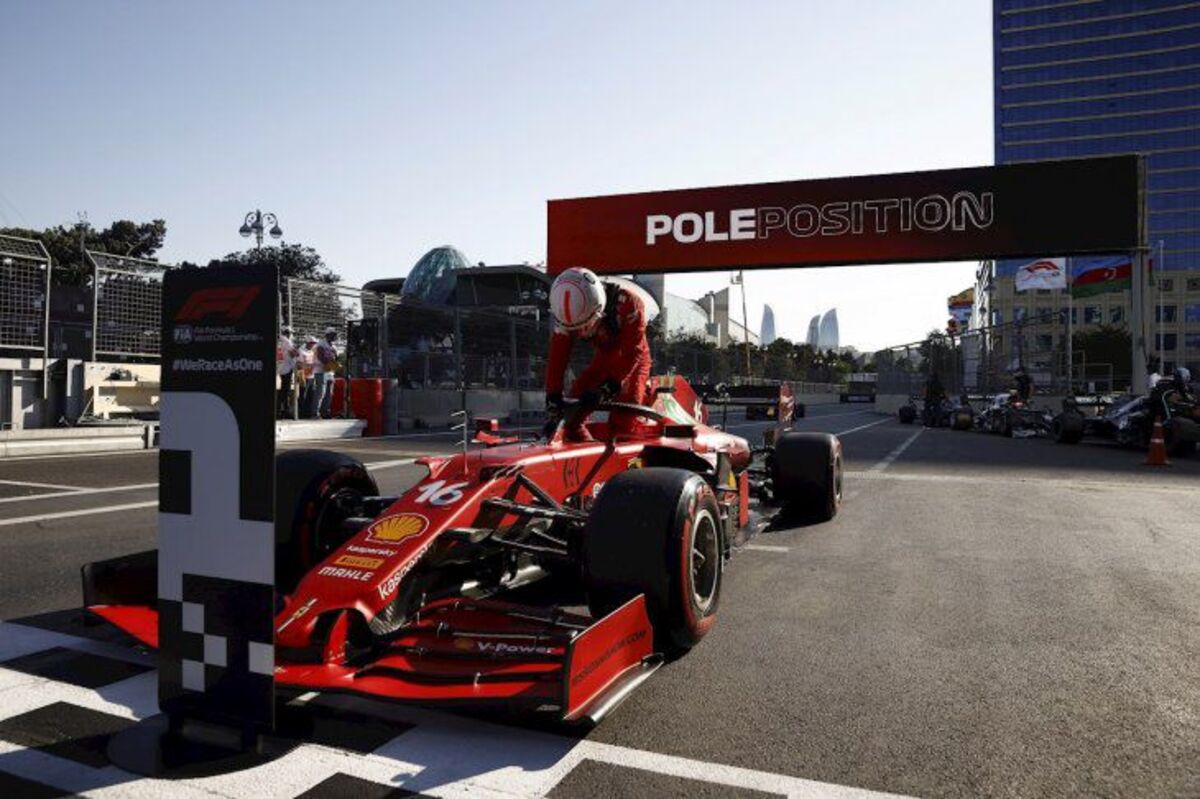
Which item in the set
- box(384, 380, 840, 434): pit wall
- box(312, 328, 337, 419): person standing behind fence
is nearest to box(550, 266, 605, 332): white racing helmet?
box(312, 328, 337, 419): person standing behind fence

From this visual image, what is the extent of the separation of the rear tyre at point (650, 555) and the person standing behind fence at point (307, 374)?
1364cm

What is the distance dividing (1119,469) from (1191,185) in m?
124

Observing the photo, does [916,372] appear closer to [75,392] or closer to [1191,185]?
[75,392]

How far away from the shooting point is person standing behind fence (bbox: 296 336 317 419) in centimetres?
1575

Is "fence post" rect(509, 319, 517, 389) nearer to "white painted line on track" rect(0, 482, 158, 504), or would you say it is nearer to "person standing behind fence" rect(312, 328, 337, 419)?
"person standing behind fence" rect(312, 328, 337, 419)

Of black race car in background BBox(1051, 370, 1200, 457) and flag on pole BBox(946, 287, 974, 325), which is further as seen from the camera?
flag on pole BBox(946, 287, 974, 325)

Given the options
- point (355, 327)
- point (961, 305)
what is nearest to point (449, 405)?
point (355, 327)

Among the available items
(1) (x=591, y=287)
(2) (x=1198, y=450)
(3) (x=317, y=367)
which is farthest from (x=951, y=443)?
(1) (x=591, y=287)

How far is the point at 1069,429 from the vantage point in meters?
16.6

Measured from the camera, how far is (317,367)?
15984mm

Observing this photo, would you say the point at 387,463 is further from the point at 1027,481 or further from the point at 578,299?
the point at 1027,481

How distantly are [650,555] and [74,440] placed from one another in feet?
37.5

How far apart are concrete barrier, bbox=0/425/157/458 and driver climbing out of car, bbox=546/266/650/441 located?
369 inches

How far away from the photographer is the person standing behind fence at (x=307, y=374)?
15.8 metres
